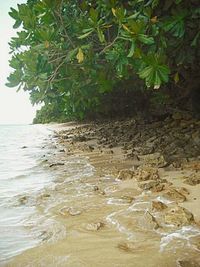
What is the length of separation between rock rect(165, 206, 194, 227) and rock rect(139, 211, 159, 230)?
0.29ft

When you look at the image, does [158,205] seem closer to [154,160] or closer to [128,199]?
[128,199]

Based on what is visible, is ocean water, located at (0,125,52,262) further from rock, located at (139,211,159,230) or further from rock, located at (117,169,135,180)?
rock, located at (117,169,135,180)

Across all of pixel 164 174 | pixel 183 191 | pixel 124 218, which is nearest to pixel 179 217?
pixel 124 218

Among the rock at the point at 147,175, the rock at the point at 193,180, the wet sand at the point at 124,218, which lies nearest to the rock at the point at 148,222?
the wet sand at the point at 124,218

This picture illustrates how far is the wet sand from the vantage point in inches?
66.3

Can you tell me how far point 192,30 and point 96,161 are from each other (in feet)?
8.34

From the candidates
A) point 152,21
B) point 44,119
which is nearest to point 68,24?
point 152,21

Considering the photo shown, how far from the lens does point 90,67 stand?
404 cm

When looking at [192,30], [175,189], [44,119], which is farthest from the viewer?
[44,119]

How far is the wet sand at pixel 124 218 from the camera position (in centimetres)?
168

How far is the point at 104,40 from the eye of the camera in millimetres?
2941

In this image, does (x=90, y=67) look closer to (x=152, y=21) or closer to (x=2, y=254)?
(x=152, y=21)

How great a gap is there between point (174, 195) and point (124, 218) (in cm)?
55

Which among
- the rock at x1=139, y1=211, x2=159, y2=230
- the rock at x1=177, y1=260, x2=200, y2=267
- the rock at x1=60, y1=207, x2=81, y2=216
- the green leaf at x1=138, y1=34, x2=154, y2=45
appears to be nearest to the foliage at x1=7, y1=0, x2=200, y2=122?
the green leaf at x1=138, y1=34, x2=154, y2=45
